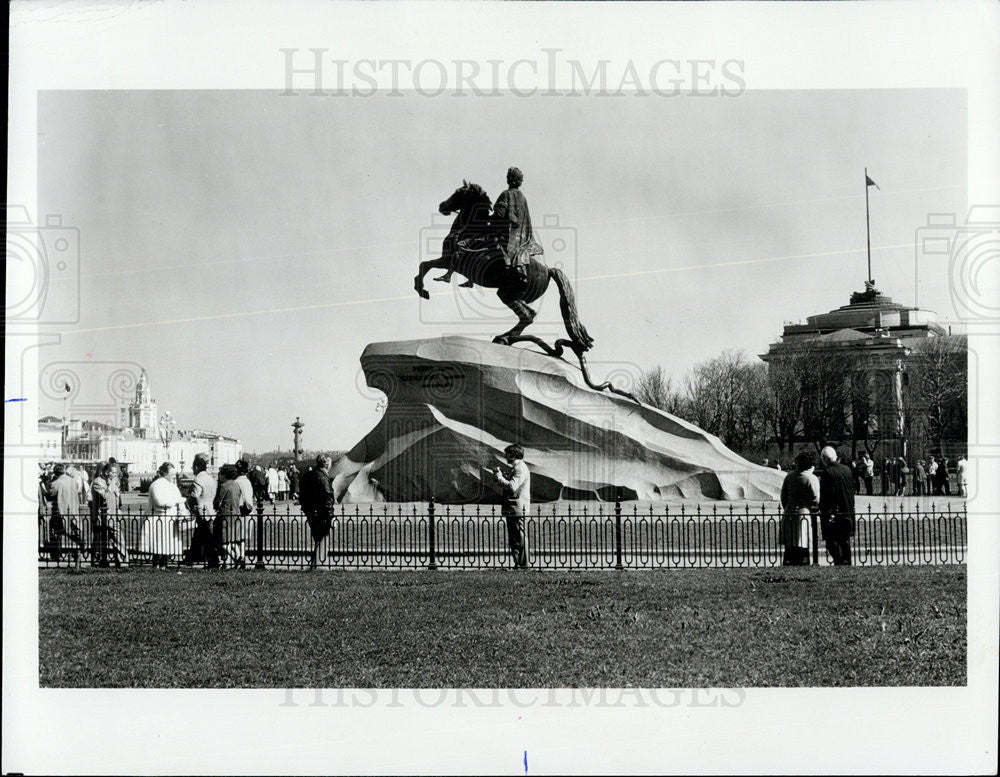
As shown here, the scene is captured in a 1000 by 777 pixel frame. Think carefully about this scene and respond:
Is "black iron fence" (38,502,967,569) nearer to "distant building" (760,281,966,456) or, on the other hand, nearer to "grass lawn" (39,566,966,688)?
"grass lawn" (39,566,966,688)

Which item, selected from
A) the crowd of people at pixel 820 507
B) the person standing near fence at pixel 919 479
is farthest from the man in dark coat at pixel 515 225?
the person standing near fence at pixel 919 479

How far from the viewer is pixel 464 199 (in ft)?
47.1

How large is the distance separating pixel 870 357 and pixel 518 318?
25135mm

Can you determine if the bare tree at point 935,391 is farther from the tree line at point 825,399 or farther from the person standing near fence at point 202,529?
the person standing near fence at point 202,529

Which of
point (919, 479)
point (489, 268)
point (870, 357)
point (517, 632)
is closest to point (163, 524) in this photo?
point (517, 632)

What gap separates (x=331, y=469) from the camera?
51.1 ft

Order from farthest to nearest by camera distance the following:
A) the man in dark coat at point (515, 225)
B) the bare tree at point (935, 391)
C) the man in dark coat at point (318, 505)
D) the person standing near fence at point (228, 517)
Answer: the bare tree at point (935, 391), the man in dark coat at point (515, 225), the person standing near fence at point (228, 517), the man in dark coat at point (318, 505)

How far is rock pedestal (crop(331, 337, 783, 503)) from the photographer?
14633 millimetres

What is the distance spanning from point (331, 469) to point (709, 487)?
568 centimetres

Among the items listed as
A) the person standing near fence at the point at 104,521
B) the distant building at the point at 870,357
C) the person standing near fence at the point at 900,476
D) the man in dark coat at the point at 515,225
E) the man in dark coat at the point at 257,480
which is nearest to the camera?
the person standing near fence at the point at 104,521

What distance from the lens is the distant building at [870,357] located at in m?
35.2

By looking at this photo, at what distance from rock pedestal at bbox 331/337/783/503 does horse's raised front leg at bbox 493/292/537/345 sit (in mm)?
173

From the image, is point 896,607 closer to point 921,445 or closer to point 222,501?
point 222,501

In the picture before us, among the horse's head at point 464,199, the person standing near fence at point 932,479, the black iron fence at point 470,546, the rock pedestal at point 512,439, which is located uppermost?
the horse's head at point 464,199
